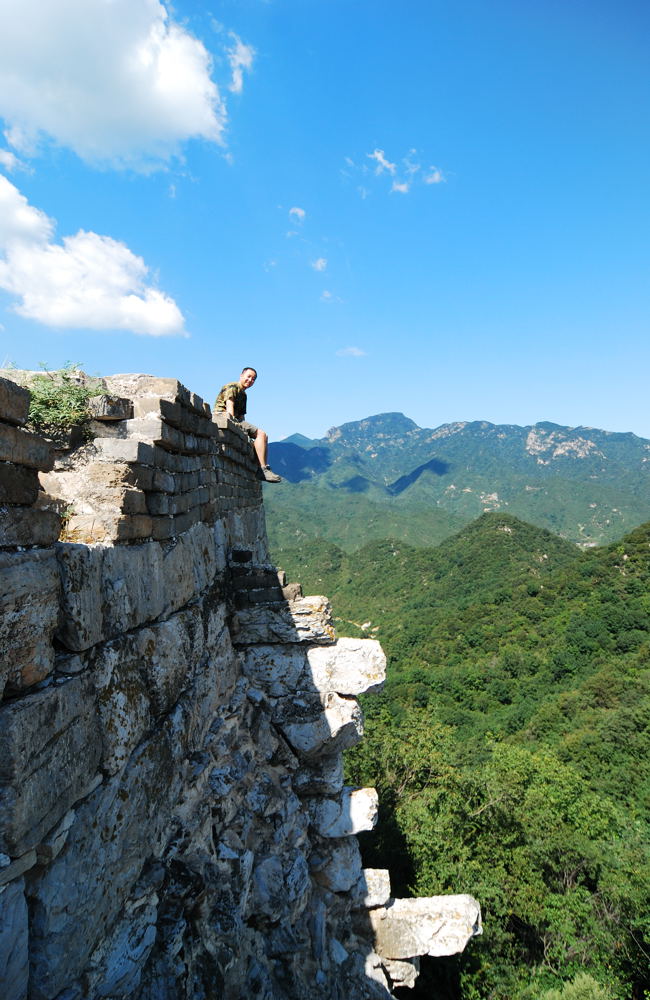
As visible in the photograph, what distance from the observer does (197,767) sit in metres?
3.39

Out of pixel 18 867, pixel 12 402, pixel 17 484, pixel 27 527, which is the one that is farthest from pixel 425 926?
pixel 12 402

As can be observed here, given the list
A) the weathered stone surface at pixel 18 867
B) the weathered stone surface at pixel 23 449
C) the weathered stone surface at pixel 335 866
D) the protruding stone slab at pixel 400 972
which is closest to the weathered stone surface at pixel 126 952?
the weathered stone surface at pixel 18 867

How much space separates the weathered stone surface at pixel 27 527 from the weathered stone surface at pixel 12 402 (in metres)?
0.30

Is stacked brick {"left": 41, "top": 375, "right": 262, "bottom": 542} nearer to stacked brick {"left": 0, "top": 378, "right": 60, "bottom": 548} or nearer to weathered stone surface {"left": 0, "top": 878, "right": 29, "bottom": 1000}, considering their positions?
stacked brick {"left": 0, "top": 378, "right": 60, "bottom": 548}

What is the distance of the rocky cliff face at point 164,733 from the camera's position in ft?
5.96

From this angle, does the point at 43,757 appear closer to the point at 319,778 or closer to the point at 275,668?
the point at 275,668

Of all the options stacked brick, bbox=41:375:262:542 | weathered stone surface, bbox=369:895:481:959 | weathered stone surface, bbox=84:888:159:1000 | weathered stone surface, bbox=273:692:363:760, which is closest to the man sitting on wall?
stacked brick, bbox=41:375:262:542

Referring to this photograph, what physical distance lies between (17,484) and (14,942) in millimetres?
1457

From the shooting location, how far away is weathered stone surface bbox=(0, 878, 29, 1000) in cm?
161

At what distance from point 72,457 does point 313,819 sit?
4250 mm

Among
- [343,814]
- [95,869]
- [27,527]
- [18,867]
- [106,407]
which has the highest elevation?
[106,407]

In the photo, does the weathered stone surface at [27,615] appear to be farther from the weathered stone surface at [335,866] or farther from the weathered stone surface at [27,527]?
the weathered stone surface at [335,866]

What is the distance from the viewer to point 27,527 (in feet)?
6.12

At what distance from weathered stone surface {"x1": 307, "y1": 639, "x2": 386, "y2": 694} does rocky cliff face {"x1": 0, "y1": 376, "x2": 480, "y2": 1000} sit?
2 cm
